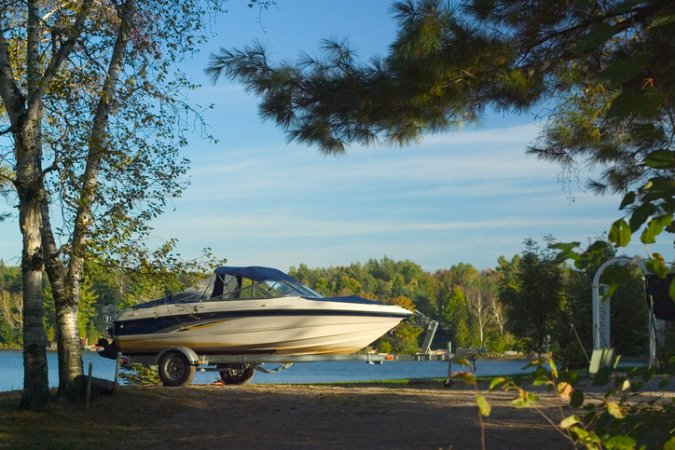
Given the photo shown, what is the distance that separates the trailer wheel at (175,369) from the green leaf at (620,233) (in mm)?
11642

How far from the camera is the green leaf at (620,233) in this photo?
2.69 meters

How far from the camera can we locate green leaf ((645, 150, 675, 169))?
2.97 metres

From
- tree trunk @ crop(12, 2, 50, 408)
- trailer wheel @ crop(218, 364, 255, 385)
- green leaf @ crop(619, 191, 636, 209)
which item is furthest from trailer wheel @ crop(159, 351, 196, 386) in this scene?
green leaf @ crop(619, 191, 636, 209)

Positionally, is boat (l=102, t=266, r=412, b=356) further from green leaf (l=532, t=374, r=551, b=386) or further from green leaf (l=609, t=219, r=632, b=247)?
green leaf (l=609, t=219, r=632, b=247)

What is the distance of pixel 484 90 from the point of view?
33.1ft

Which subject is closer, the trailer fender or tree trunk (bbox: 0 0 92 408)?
tree trunk (bbox: 0 0 92 408)

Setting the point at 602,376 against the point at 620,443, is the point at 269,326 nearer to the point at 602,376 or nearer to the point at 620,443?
the point at 602,376

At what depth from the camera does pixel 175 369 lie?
1388 cm

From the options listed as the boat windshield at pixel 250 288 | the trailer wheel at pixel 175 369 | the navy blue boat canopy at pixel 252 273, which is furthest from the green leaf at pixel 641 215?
the trailer wheel at pixel 175 369

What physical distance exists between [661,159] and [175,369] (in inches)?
467

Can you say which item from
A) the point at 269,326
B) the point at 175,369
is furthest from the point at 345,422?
the point at 175,369

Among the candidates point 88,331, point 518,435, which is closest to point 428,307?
point 88,331

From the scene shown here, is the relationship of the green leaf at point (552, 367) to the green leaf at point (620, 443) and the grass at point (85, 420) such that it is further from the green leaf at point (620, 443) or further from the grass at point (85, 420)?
the grass at point (85, 420)

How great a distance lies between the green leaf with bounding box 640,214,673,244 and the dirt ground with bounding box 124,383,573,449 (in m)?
5.45
